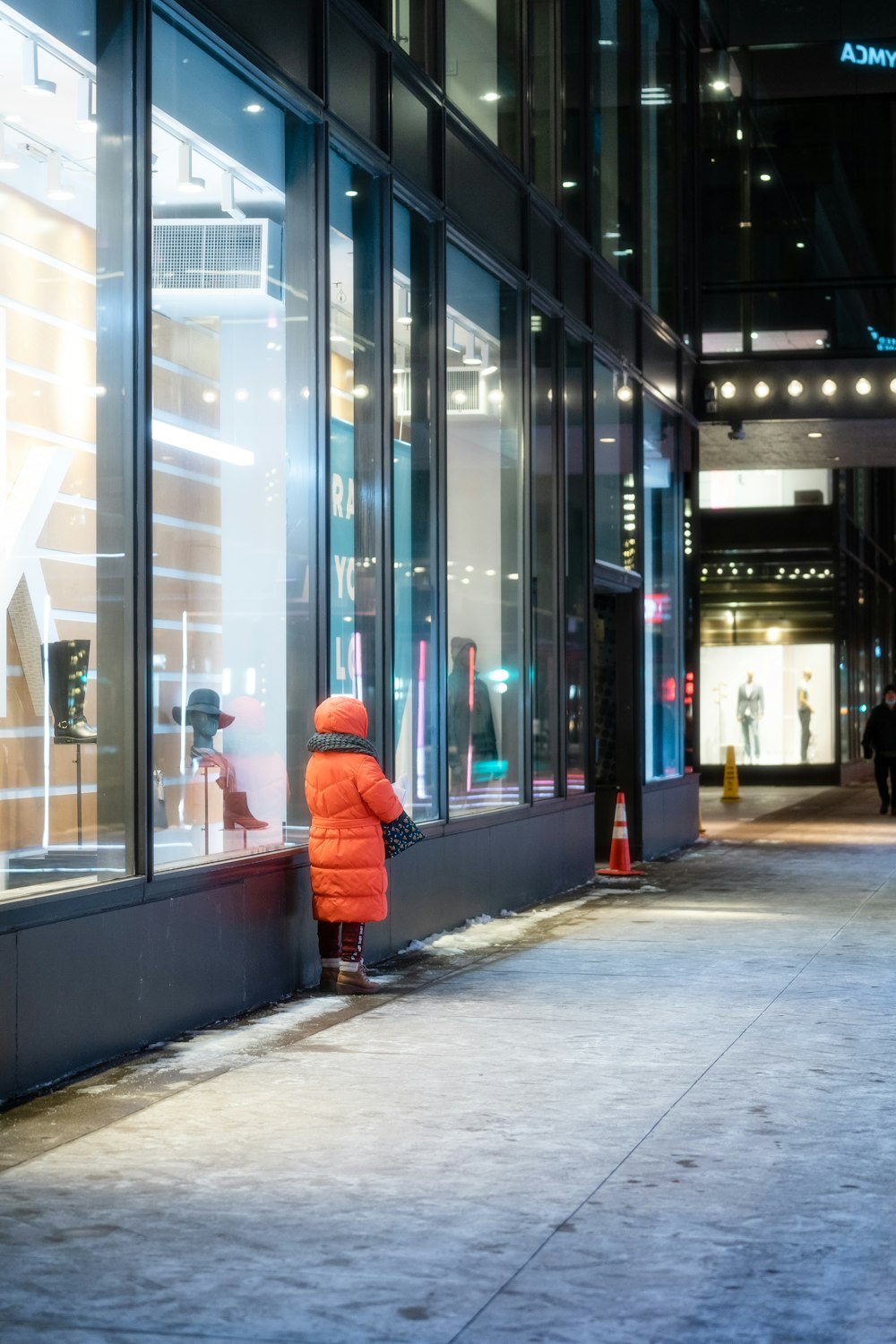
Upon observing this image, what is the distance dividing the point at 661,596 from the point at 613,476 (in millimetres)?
3036

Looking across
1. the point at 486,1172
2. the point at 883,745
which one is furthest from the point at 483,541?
the point at 883,745

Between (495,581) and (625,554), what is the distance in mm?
4842

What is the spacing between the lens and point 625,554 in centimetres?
1953

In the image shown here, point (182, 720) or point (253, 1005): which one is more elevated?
point (182, 720)

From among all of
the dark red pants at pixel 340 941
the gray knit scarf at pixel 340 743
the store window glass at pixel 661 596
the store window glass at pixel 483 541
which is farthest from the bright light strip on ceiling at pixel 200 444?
the store window glass at pixel 661 596

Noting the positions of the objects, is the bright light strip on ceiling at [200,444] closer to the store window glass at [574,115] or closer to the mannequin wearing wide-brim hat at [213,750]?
the mannequin wearing wide-brim hat at [213,750]

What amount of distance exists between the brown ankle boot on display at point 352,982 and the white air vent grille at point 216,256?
12.3ft

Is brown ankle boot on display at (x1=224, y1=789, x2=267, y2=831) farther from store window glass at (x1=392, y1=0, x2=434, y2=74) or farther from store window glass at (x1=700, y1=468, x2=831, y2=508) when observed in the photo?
store window glass at (x1=700, y1=468, x2=831, y2=508)

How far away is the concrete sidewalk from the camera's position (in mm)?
4727

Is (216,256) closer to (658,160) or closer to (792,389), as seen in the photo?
(658,160)

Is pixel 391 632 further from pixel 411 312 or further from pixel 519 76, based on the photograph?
pixel 519 76

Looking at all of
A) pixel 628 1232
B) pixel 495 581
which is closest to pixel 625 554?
pixel 495 581

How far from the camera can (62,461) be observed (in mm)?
8828

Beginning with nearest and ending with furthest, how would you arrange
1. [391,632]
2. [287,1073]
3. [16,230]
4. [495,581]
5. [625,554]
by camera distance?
[287,1073]
[16,230]
[391,632]
[495,581]
[625,554]
